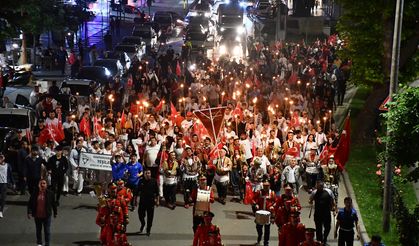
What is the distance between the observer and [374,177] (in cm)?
2508

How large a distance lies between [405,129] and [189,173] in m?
7.01

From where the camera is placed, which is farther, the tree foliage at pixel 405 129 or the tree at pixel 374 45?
the tree at pixel 374 45

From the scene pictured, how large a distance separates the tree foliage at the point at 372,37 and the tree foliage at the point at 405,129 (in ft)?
36.4

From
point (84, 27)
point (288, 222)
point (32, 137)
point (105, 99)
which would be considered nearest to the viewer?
point (288, 222)

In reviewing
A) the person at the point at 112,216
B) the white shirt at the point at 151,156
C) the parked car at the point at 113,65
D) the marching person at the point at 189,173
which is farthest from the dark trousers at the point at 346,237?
the parked car at the point at 113,65

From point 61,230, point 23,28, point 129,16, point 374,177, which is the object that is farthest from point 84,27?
point 61,230

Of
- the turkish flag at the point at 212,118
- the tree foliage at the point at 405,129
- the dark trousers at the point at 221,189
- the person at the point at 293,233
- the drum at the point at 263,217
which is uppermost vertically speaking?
the tree foliage at the point at 405,129

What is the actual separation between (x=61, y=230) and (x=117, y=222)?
2845mm

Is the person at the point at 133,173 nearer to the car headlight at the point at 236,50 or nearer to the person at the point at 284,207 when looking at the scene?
the person at the point at 284,207

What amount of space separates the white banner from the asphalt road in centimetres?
81

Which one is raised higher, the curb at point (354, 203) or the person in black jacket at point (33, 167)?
the person in black jacket at point (33, 167)

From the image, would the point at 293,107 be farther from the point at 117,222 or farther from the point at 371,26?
the point at 117,222

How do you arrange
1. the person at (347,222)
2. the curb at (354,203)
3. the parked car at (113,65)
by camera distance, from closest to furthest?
the person at (347,222)
the curb at (354,203)
the parked car at (113,65)

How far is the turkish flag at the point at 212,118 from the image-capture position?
74.9 ft
